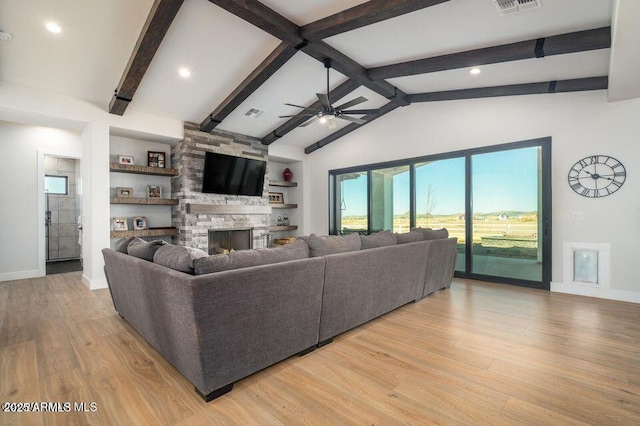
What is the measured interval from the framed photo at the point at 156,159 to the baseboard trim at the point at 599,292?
6.87 metres

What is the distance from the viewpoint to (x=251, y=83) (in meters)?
4.48

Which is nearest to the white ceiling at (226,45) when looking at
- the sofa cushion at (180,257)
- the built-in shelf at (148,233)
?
the built-in shelf at (148,233)

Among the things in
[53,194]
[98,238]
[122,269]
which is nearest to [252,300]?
[122,269]

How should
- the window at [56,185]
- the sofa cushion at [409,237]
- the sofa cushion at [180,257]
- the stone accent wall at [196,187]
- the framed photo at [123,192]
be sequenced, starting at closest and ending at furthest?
the sofa cushion at [180,257] < the sofa cushion at [409,237] < the framed photo at [123,192] < the stone accent wall at [196,187] < the window at [56,185]

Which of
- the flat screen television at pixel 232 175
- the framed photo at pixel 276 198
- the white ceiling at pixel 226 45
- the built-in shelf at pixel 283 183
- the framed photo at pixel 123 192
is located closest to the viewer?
the white ceiling at pixel 226 45

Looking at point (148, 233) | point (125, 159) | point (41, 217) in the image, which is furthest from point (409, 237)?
point (41, 217)

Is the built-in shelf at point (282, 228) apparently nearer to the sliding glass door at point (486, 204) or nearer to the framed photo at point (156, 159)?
the sliding glass door at point (486, 204)

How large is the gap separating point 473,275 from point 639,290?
6.40 ft

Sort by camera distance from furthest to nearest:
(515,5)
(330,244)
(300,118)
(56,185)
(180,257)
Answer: (56,185) → (300,118) → (515,5) → (330,244) → (180,257)

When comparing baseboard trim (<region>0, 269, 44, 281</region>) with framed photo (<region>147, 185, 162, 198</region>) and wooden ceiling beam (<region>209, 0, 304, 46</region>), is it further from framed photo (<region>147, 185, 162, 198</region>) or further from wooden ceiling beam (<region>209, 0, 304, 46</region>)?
wooden ceiling beam (<region>209, 0, 304, 46</region>)

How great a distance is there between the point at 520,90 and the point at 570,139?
989 mm

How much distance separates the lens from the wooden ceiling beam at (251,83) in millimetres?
3984

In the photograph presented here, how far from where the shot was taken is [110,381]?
197 centimetres

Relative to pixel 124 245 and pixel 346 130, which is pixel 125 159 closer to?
pixel 124 245
